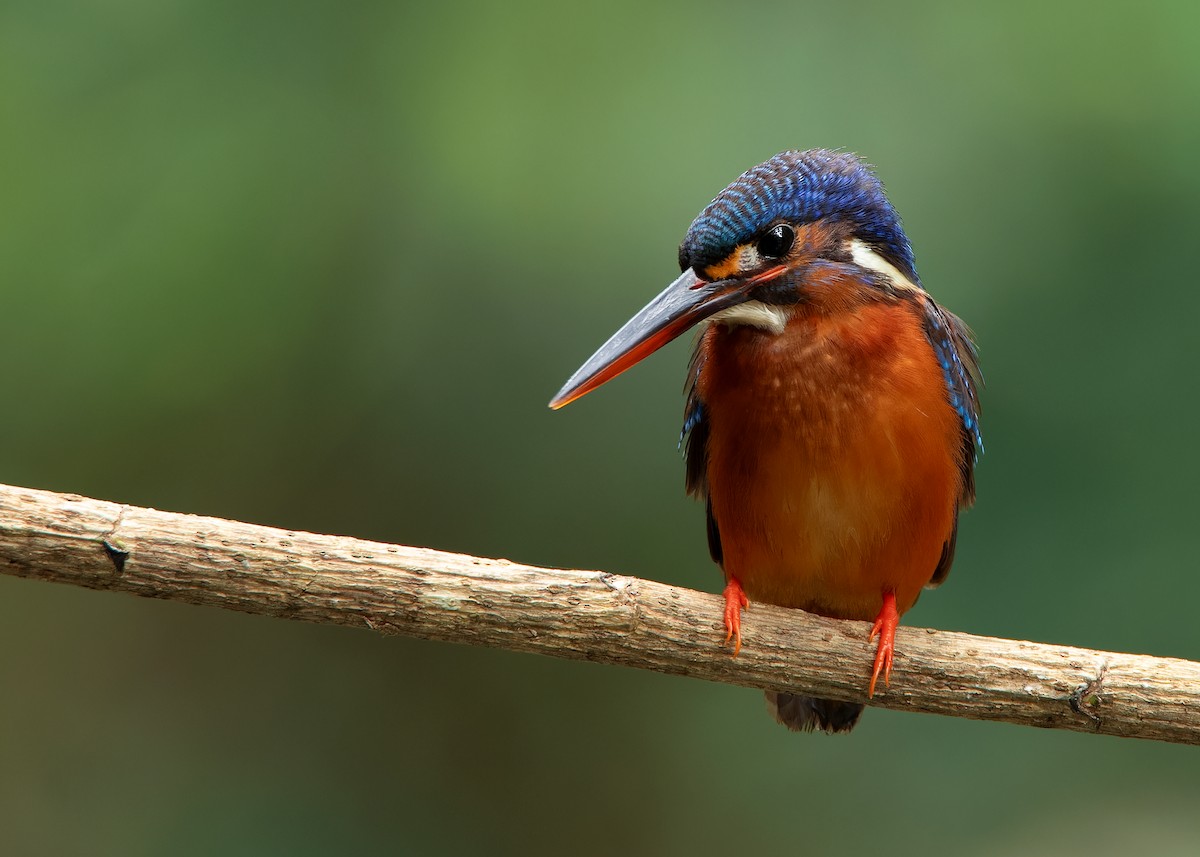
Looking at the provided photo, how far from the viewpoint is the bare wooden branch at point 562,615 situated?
79.0 inches

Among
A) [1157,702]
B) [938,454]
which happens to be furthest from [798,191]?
→ [1157,702]

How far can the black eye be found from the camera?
250 centimetres

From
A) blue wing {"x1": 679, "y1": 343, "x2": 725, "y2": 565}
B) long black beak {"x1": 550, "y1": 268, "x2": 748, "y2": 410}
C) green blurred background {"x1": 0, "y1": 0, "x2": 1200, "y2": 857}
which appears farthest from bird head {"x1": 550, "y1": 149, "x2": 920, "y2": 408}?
green blurred background {"x1": 0, "y1": 0, "x2": 1200, "y2": 857}

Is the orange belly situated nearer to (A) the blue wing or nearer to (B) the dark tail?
(A) the blue wing

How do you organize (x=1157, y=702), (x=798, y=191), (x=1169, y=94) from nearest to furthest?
1. (x=1157, y=702)
2. (x=798, y=191)
3. (x=1169, y=94)

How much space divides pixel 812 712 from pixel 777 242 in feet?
3.83

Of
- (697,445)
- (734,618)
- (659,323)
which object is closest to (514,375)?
(697,445)

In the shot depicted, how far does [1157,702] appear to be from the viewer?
2.27m

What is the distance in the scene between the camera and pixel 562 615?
86.4 inches

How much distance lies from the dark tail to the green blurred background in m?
0.58

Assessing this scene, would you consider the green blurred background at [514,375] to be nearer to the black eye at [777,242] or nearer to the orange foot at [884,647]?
the orange foot at [884,647]

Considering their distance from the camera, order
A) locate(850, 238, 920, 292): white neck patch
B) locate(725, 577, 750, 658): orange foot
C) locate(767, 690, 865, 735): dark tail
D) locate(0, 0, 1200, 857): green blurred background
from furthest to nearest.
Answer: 1. locate(0, 0, 1200, 857): green blurred background
2. locate(767, 690, 865, 735): dark tail
3. locate(850, 238, 920, 292): white neck patch
4. locate(725, 577, 750, 658): orange foot

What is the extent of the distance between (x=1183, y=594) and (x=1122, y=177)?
1.20 metres

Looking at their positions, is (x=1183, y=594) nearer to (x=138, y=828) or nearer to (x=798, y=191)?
(x=798, y=191)
